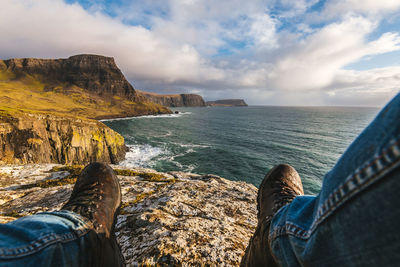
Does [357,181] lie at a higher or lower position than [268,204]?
higher

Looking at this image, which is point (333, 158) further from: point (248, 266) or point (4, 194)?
point (4, 194)

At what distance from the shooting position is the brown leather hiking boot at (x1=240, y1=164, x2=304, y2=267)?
178 centimetres

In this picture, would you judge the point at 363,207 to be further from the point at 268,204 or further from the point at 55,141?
the point at 55,141

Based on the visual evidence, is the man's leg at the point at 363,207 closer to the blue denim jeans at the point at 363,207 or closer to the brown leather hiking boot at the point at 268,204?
the blue denim jeans at the point at 363,207

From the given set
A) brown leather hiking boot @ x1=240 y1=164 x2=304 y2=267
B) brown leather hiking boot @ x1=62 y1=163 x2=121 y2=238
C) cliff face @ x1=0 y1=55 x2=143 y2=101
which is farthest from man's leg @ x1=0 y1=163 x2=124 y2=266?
cliff face @ x1=0 y1=55 x2=143 y2=101

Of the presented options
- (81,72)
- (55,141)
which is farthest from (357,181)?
(81,72)

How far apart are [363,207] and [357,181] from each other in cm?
12

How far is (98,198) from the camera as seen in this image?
267 cm

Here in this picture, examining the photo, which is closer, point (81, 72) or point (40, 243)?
point (40, 243)

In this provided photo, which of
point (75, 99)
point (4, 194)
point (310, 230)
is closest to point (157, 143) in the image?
point (4, 194)

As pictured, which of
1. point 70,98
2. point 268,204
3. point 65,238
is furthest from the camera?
point 70,98

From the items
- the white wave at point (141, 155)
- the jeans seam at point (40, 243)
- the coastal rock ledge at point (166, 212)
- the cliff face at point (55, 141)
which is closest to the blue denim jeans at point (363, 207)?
the coastal rock ledge at point (166, 212)

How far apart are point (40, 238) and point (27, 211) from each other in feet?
12.7

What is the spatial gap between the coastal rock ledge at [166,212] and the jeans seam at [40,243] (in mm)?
1016
